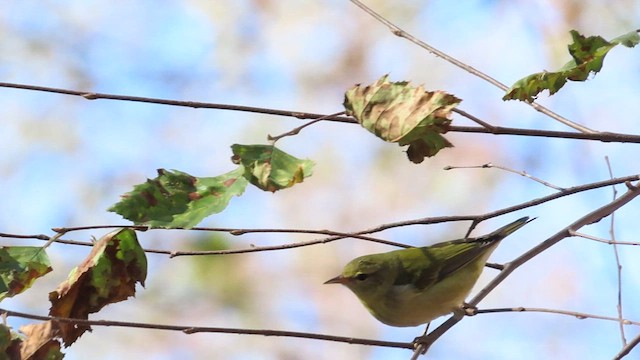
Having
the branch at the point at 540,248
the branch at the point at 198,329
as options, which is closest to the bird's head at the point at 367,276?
the branch at the point at 540,248

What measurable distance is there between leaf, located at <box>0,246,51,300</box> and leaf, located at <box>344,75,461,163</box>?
601 mm

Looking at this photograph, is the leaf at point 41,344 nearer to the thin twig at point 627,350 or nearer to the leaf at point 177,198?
the leaf at point 177,198

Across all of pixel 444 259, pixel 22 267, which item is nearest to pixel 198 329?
pixel 22 267

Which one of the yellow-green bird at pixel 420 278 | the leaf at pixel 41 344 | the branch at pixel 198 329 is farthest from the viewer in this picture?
the yellow-green bird at pixel 420 278

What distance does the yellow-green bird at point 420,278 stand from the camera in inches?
69.2

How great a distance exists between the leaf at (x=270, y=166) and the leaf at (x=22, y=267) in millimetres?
409

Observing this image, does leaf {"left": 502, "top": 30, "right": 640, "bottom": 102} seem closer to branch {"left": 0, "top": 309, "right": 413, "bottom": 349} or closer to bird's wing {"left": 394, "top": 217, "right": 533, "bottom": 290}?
branch {"left": 0, "top": 309, "right": 413, "bottom": 349}

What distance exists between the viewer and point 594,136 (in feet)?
3.74

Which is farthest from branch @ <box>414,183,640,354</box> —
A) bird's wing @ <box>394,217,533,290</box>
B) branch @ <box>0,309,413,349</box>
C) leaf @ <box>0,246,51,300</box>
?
leaf @ <box>0,246,51,300</box>

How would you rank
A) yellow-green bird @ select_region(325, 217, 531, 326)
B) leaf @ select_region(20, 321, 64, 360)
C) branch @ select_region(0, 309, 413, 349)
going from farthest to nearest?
yellow-green bird @ select_region(325, 217, 531, 326) → leaf @ select_region(20, 321, 64, 360) → branch @ select_region(0, 309, 413, 349)

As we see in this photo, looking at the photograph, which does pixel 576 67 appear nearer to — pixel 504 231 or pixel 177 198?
pixel 177 198

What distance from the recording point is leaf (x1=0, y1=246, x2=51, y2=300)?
118 cm

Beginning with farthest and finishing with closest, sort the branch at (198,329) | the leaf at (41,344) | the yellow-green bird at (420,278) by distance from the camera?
1. the yellow-green bird at (420,278)
2. the leaf at (41,344)
3. the branch at (198,329)

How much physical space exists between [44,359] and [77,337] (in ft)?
0.27
